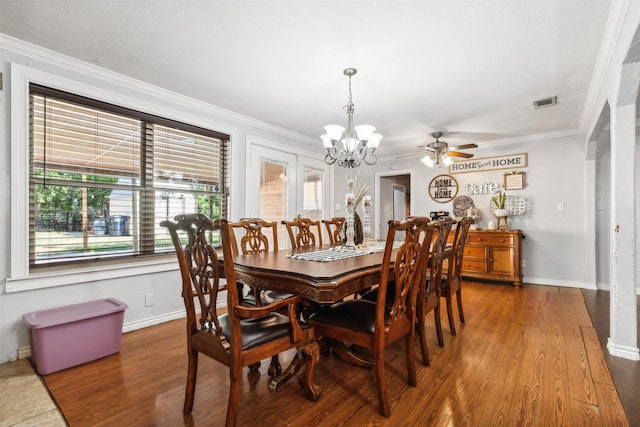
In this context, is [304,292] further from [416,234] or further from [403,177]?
[403,177]

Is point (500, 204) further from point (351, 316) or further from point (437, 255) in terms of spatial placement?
point (351, 316)

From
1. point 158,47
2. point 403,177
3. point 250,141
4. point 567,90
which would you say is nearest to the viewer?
point 158,47

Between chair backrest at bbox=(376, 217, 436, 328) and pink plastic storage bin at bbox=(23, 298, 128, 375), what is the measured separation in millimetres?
2070

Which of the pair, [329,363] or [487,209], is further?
[487,209]

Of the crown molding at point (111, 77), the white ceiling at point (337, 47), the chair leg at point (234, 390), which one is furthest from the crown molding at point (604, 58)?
the crown molding at point (111, 77)

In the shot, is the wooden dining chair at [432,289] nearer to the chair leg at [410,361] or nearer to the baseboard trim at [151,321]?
the chair leg at [410,361]

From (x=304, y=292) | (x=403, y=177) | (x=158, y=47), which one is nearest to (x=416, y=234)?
(x=304, y=292)

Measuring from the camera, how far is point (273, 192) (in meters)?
4.38

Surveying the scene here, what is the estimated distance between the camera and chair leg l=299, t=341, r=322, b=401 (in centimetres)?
166

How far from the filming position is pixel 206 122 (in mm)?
3572

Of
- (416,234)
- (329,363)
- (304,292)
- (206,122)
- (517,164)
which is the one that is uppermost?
(206,122)

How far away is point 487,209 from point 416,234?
13.4 ft

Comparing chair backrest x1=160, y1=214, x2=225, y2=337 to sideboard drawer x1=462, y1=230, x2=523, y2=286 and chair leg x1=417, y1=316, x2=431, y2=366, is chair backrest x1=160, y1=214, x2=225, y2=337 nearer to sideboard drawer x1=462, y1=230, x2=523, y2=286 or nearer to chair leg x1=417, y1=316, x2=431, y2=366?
chair leg x1=417, y1=316, x2=431, y2=366

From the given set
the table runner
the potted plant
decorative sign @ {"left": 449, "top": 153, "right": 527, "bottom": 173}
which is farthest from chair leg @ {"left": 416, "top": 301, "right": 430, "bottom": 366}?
decorative sign @ {"left": 449, "top": 153, "right": 527, "bottom": 173}
